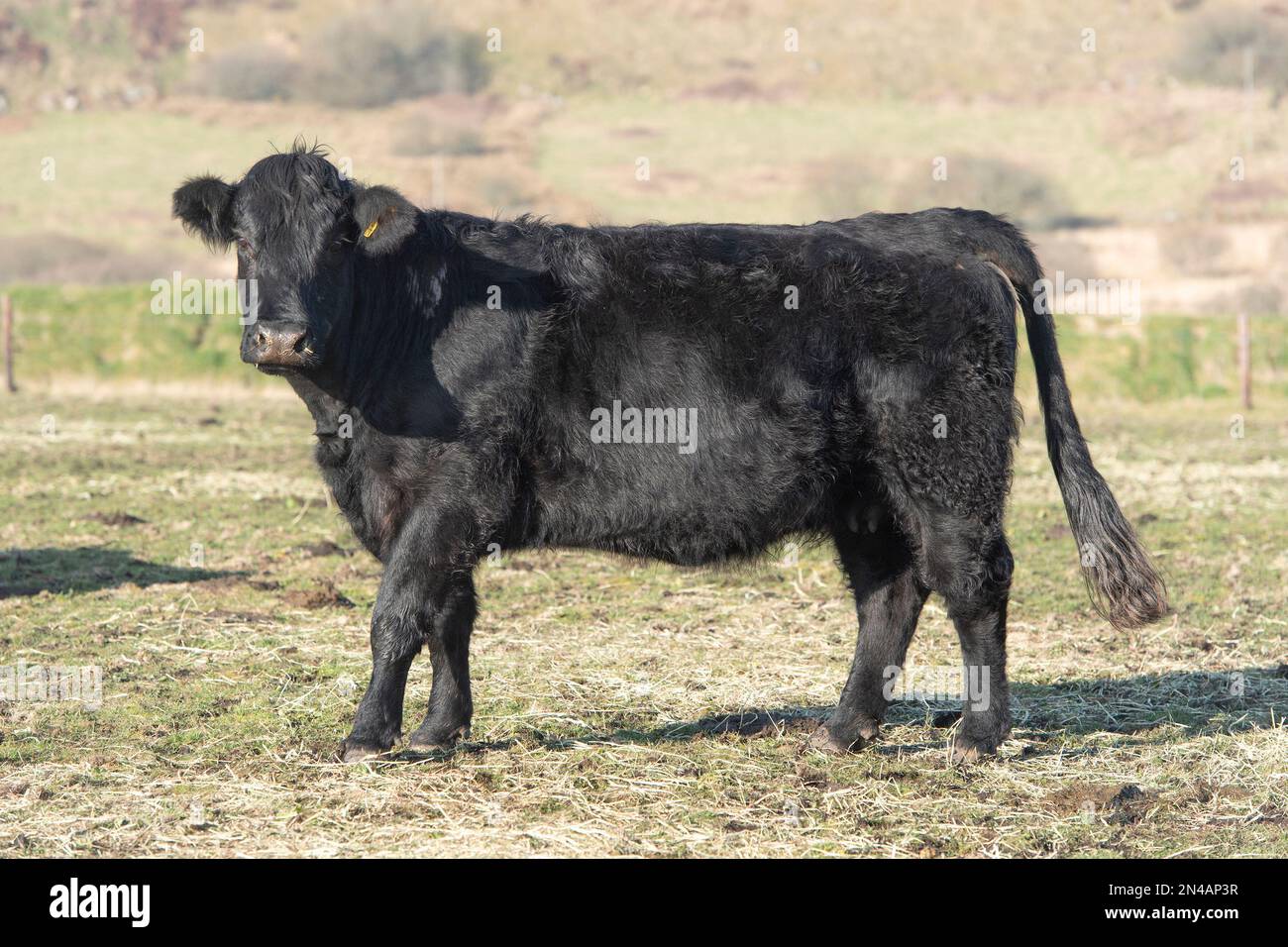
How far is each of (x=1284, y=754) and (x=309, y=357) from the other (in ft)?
13.0

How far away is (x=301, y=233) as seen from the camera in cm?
508

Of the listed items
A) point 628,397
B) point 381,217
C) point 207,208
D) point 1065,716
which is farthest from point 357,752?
point 1065,716

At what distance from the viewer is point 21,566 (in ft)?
29.1

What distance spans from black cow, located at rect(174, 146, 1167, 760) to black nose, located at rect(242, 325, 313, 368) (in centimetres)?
10

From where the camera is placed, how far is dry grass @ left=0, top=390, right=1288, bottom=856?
14.9 feet

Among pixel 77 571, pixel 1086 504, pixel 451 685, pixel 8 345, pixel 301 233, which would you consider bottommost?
pixel 451 685

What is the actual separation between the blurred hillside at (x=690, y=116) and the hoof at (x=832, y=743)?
35347 mm

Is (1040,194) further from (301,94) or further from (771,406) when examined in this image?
(771,406)

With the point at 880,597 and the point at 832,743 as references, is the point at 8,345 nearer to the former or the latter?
the point at 880,597

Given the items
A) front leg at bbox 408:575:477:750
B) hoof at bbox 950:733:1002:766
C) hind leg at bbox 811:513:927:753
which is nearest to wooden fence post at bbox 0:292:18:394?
front leg at bbox 408:575:477:750

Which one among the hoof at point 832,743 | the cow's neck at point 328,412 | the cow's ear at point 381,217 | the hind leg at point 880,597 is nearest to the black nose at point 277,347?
the cow's neck at point 328,412

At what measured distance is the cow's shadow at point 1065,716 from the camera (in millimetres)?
5609

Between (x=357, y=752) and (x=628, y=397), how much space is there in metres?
1.65
